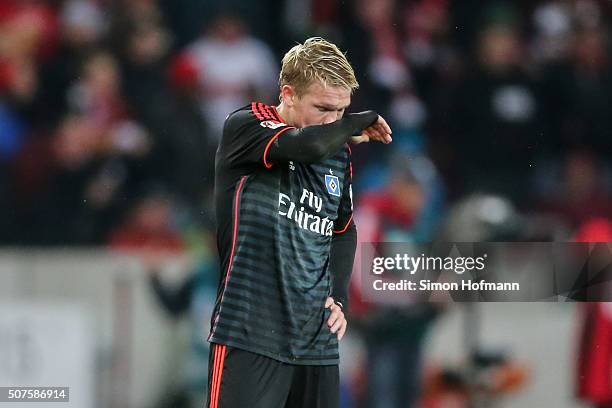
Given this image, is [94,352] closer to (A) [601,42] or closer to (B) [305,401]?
(B) [305,401]

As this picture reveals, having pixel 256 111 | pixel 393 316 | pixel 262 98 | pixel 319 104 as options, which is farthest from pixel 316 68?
pixel 393 316

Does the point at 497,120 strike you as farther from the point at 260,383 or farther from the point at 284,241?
the point at 260,383

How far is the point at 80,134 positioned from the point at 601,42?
248 centimetres

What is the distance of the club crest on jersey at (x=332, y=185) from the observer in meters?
2.75

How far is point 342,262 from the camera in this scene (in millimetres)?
2889

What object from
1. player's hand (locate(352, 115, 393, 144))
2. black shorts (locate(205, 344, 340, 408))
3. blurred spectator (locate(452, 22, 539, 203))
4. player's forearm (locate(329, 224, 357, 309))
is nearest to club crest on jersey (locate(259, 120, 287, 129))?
player's hand (locate(352, 115, 393, 144))

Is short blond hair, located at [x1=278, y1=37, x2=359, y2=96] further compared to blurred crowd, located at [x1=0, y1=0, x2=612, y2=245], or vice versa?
blurred crowd, located at [x1=0, y1=0, x2=612, y2=245]

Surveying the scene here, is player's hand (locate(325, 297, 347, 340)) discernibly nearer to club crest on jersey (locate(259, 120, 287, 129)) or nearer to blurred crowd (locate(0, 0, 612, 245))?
club crest on jersey (locate(259, 120, 287, 129))

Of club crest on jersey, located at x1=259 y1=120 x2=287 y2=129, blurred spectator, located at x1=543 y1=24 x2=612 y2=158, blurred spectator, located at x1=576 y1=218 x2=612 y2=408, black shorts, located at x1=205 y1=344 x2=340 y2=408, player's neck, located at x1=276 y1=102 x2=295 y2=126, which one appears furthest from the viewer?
blurred spectator, located at x1=543 y1=24 x2=612 y2=158

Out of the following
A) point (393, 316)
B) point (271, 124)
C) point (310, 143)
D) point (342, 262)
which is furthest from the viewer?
point (393, 316)

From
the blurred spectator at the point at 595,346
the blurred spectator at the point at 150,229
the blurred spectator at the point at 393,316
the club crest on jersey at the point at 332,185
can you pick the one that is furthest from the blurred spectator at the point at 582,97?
the club crest on jersey at the point at 332,185

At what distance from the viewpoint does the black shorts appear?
2.55 meters

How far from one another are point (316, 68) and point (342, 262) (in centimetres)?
59

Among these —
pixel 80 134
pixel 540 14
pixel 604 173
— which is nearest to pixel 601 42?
pixel 540 14
